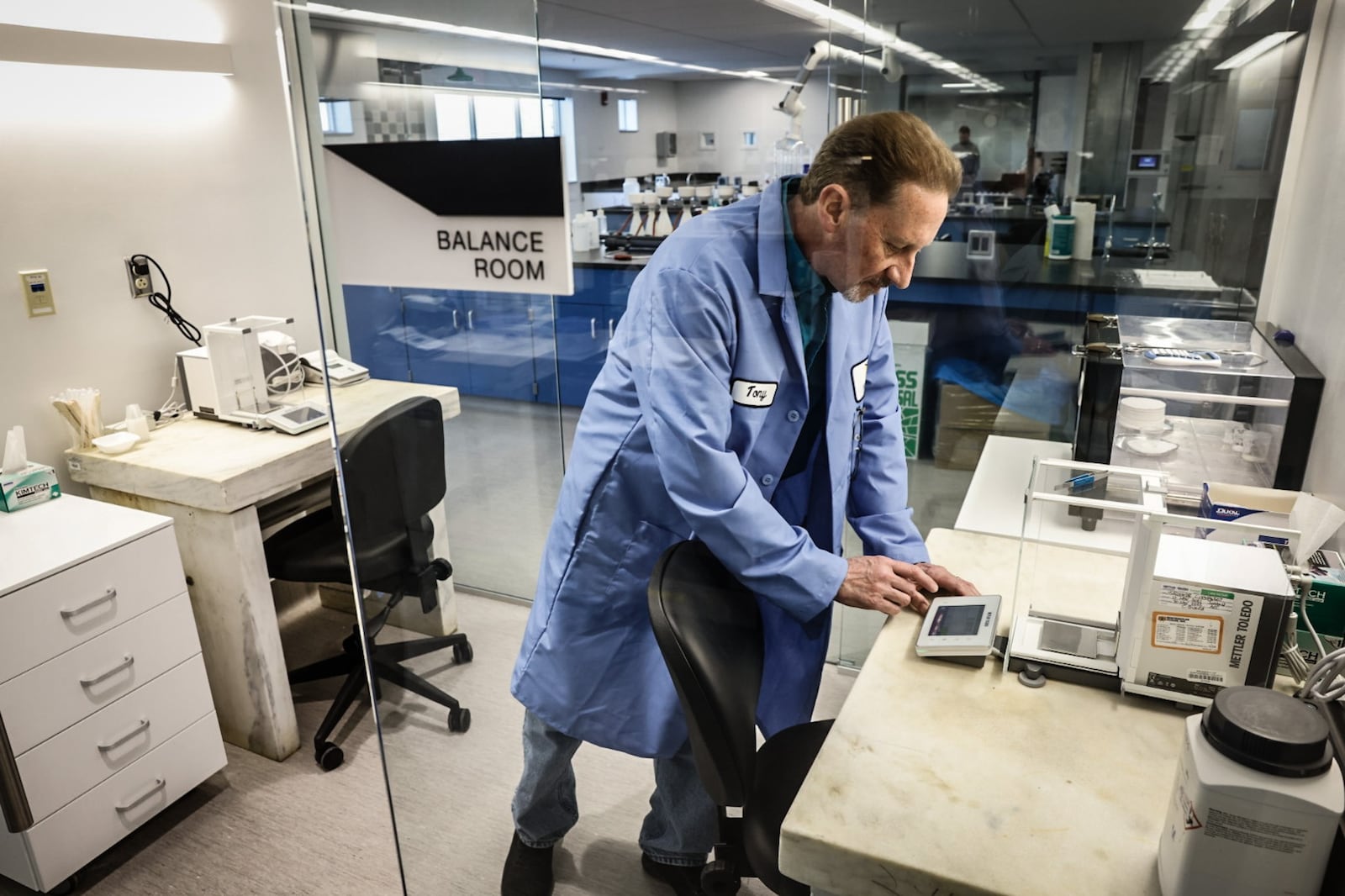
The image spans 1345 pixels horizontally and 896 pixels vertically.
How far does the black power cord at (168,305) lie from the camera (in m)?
2.55

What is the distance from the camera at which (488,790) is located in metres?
1.63

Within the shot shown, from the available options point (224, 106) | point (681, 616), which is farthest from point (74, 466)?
point (681, 616)

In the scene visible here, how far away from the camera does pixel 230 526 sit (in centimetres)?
220

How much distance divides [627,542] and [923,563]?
505 mm

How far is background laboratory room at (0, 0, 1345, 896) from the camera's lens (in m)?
1.11

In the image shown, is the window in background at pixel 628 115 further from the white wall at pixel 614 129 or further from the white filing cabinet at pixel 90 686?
the white filing cabinet at pixel 90 686

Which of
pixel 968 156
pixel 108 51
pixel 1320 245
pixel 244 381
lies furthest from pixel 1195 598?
pixel 108 51

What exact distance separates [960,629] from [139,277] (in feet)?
8.01

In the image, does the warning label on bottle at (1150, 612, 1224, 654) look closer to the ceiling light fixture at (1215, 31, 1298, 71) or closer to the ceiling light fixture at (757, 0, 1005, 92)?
the ceiling light fixture at (757, 0, 1005, 92)

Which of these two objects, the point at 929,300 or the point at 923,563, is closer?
the point at 923,563

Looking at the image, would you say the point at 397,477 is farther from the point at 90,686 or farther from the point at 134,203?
the point at 134,203

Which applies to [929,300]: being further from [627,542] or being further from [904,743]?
[904,743]

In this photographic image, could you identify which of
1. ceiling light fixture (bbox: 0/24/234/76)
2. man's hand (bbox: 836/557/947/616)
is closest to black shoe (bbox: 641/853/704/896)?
man's hand (bbox: 836/557/947/616)

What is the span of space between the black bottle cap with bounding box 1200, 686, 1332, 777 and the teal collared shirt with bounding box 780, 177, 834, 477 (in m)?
0.71
